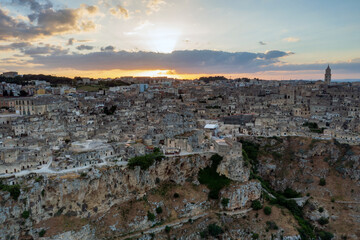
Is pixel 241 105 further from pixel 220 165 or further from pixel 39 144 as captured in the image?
pixel 39 144

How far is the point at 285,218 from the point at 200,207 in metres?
9.23

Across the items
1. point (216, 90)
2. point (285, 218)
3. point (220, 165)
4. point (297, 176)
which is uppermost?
point (216, 90)

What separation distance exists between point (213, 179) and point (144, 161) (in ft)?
28.0

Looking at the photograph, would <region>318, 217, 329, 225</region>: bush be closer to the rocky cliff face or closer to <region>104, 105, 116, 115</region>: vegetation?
the rocky cliff face

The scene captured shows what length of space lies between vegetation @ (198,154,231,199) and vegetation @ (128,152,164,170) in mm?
5635

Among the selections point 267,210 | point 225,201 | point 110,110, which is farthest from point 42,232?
point 110,110

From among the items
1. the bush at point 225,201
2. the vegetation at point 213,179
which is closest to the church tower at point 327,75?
the vegetation at point 213,179

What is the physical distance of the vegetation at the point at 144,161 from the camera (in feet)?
90.3

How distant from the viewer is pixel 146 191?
28.3 m

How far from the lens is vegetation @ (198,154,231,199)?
3000 cm

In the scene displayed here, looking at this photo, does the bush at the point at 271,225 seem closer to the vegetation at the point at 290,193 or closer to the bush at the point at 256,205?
the bush at the point at 256,205

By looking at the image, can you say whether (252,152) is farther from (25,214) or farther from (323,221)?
(25,214)

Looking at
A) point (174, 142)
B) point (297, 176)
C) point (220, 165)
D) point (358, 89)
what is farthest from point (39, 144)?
point (358, 89)

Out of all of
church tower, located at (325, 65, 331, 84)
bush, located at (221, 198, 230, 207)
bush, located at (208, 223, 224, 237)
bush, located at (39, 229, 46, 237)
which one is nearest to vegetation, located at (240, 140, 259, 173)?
bush, located at (221, 198, 230, 207)
